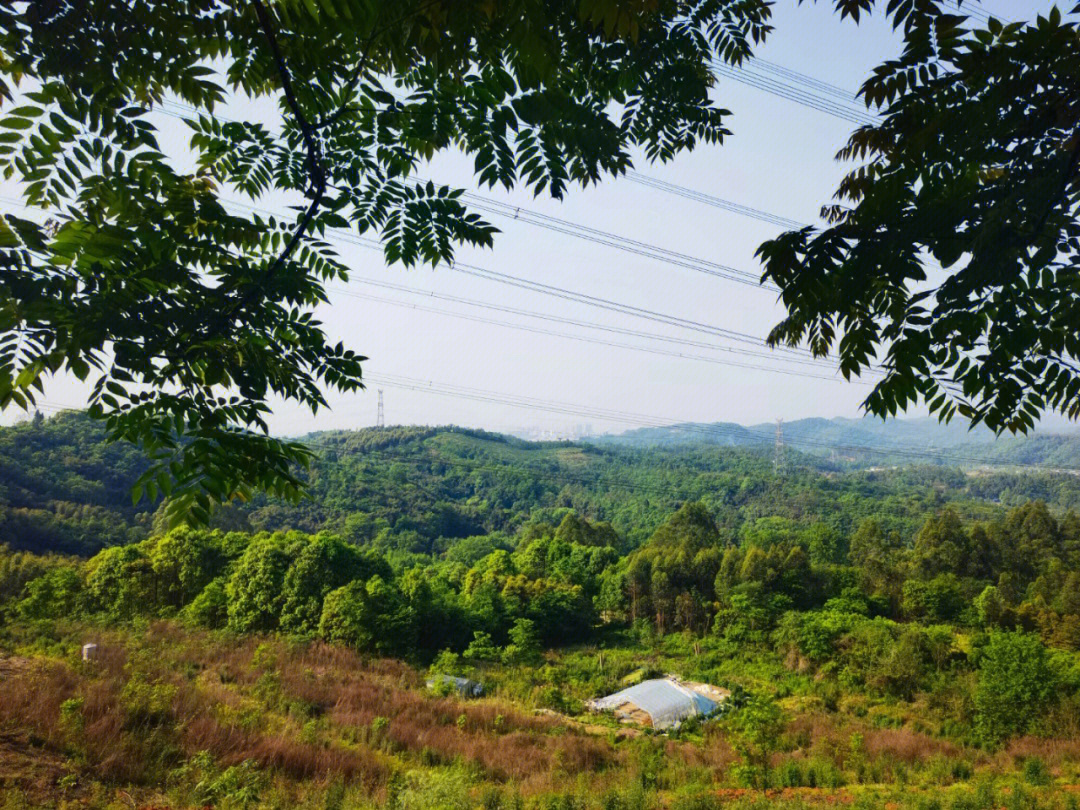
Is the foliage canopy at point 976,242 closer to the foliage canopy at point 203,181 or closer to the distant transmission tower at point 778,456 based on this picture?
the foliage canopy at point 203,181

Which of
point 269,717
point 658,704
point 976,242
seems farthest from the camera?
point 658,704

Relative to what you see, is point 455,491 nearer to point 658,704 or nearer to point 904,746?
point 658,704

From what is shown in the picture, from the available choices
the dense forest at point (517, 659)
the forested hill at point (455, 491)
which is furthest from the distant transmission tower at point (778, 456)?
the dense forest at point (517, 659)

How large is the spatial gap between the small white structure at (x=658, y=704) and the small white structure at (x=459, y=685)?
104 inches

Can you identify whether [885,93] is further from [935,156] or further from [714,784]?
[714,784]

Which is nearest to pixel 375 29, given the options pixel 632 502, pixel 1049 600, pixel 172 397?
pixel 172 397

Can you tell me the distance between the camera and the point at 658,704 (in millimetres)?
13766

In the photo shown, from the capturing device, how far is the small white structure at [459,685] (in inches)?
531

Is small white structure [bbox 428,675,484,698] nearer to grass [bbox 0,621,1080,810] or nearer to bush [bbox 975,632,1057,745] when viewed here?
grass [bbox 0,621,1080,810]

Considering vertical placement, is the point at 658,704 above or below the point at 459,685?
below

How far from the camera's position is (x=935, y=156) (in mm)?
1666

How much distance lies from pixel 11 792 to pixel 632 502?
64947 mm

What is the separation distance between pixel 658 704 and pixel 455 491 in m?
54.2

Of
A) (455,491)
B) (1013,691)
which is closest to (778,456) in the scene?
(455,491)
